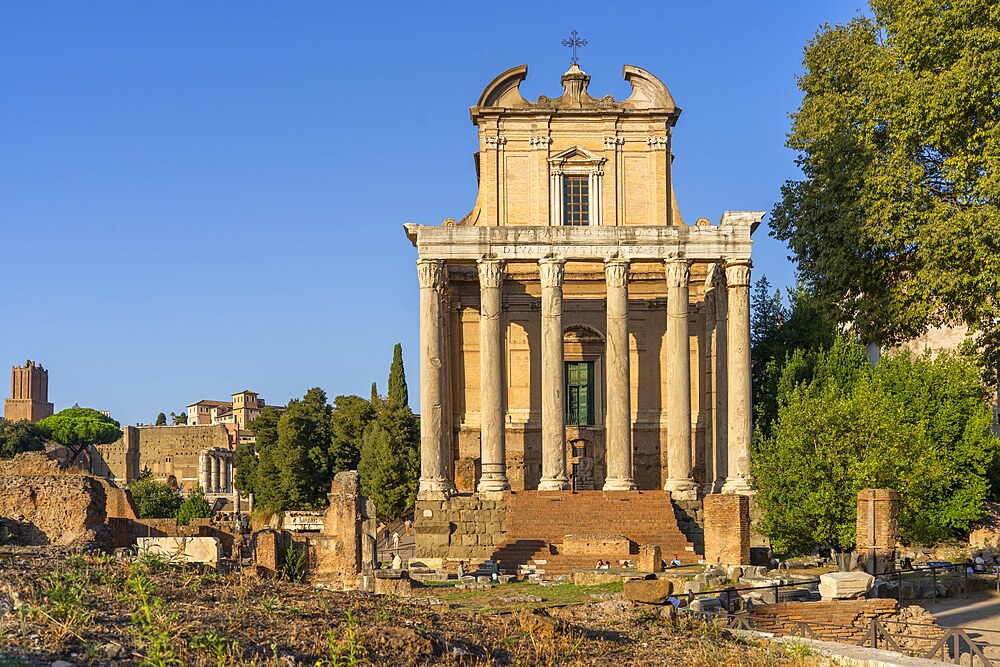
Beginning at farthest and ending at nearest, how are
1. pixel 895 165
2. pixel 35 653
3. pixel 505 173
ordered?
pixel 505 173 < pixel 895 165 < pixel 35 653

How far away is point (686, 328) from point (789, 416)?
14.9ft

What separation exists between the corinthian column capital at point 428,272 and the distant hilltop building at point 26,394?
132 meters

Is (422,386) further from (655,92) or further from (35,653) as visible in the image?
(35,653)

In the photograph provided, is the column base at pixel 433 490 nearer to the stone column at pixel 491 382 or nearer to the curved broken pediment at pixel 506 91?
the stone column at pixel 491 382

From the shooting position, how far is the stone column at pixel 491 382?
33375 mm

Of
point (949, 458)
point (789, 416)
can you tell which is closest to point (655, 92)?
point (789, 416)

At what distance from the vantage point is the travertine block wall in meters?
31.7

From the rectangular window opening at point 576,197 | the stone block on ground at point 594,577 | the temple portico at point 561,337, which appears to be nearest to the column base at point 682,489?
the temple portico at point 561,337

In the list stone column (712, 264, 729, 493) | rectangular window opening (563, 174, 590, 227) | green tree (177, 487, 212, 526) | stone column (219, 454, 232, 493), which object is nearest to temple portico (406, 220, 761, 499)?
stone column (712, 264, 729, 493)

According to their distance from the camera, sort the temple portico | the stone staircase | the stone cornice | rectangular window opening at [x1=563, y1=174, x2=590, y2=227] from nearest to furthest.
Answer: the stone staircase
the temple portico
the stone cornice
rectangular window opening at [x1=563, y1=174, x2=590, y2=227]

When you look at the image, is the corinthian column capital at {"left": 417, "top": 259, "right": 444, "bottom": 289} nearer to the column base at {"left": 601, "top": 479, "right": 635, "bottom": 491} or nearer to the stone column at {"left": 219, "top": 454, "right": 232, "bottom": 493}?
the column base at {"left": 601, "top": 479, "right": 635, "bottom": 491}

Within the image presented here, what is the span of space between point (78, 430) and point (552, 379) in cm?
8390

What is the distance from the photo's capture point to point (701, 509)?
109 feet

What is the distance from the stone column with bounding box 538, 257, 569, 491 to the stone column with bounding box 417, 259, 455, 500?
2928 millimetres
